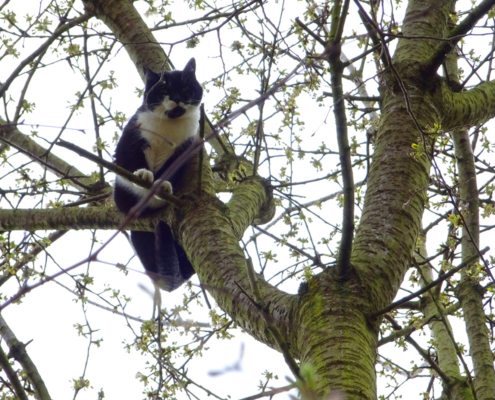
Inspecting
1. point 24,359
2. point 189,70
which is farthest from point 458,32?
point 24,359

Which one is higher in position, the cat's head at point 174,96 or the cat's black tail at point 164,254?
the cat's head at point 174,96

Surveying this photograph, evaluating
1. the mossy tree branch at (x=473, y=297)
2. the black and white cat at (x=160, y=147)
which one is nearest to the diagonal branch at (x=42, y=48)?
the black and white cat at (x=160, y=147)

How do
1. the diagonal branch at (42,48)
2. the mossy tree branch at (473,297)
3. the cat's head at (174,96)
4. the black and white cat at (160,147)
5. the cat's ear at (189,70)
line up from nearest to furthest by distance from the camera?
the mossy tree branch at (473,297) → the diagonal branch at (42,48) → the black and white cat at (160,147) → the cat's head at (174,96) → the cat's ear at (189,70)

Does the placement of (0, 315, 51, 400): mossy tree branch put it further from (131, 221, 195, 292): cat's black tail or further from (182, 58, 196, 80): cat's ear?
(182, 58, 196, 80): cat's ear

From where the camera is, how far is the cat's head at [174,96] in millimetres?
4012

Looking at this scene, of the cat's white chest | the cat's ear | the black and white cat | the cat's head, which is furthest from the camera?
the cat's ear

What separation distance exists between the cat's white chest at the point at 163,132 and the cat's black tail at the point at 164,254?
1.77 ft

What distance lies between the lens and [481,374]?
244cm

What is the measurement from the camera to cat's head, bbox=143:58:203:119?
4.01 m

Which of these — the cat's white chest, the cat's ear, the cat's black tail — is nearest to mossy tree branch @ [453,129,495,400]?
the cat's black tail

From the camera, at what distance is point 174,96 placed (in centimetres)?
407

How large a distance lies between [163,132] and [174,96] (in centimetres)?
35

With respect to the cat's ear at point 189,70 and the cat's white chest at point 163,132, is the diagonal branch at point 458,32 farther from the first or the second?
the cat's ear at point 189,70

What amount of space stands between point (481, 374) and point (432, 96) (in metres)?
1.35
